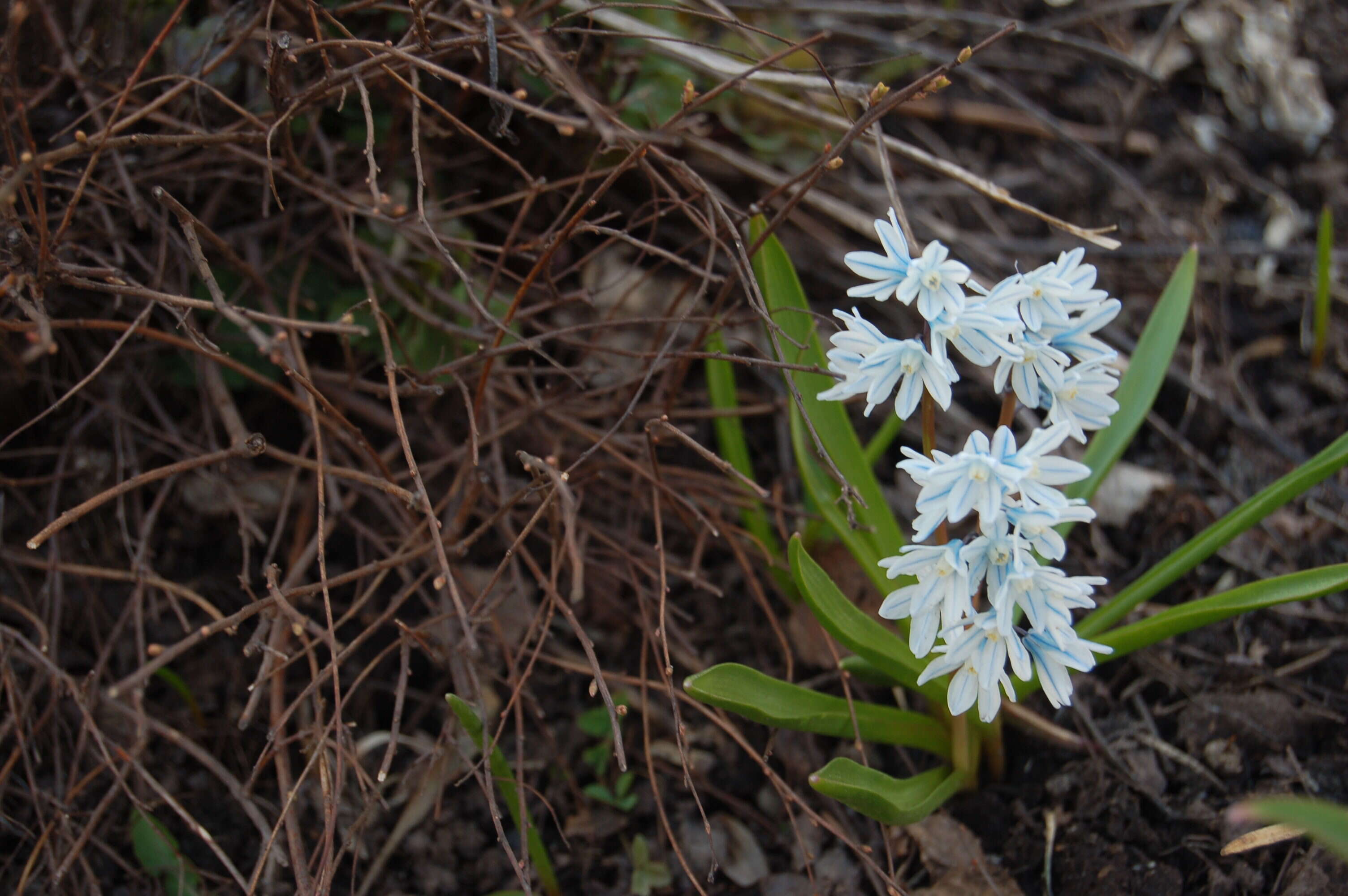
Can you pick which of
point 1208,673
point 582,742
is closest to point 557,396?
point 582,742

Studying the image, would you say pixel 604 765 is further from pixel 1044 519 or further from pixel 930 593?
pixel 1044 519

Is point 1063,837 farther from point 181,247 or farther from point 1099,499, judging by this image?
point 181,247

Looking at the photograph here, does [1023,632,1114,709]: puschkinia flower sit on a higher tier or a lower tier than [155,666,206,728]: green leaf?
higher

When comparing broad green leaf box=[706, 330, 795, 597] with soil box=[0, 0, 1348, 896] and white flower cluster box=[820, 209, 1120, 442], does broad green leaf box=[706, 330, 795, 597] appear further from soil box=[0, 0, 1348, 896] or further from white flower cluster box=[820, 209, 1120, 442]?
white flower cluster box=[820, 209, 1120, 442]

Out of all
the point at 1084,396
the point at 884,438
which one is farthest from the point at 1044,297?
the point at 884,438

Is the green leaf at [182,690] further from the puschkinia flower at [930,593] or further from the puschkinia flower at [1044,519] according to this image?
the puschkinia flower at [1044,519]

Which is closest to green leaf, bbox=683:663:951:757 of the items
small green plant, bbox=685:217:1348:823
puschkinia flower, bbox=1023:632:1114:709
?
small green plant, bbox=685:217:1348:823
